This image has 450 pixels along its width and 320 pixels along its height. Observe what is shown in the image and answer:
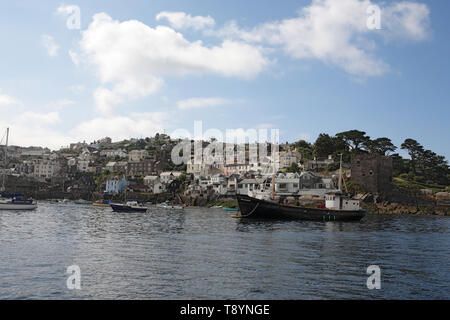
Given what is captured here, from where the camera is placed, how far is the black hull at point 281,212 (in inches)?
2267

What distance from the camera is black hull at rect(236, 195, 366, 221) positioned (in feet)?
189

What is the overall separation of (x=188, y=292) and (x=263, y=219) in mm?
43513

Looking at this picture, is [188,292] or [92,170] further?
[92,170]

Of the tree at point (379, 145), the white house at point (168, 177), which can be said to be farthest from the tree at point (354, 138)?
the white house at point (168, 177)

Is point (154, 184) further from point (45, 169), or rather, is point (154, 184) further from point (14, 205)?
point (14, 205)

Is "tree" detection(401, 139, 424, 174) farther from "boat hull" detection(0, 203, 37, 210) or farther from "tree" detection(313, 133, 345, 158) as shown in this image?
"boat hull" detection(0, 203, 37, 210)

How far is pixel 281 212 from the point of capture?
58156mm
